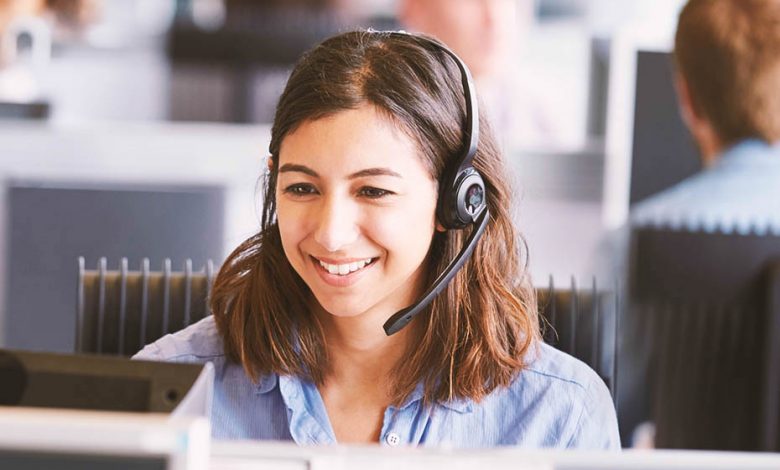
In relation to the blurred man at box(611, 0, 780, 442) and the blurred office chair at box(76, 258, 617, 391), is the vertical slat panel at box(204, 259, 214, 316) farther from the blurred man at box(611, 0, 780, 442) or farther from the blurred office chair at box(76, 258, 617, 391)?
the blurred man at box(611, 0, 780, 442)

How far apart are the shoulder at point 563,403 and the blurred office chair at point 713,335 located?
2.00ft

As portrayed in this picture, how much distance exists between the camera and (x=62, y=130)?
339cm

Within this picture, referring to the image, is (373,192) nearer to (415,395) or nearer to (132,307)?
(415,395)

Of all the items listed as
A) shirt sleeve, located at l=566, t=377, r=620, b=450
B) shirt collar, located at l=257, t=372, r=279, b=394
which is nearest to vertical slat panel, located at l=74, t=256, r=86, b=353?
shirt collar, located at l=257, t=372, r=279, b=394

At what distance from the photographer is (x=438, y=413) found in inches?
48.7

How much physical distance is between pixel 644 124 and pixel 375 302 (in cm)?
226

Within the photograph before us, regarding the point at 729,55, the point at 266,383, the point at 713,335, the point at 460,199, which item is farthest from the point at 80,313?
the point at 729,55

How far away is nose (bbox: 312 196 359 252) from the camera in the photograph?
1.14 meters

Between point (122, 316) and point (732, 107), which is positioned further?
point (732, 107)

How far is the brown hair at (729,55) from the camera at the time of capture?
2611 millimetres

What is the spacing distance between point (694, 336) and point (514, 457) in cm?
133

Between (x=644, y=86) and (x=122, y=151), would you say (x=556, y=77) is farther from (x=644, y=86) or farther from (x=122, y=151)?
(x=122, y=151)

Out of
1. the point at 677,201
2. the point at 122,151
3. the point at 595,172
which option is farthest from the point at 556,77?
the point at 122,151

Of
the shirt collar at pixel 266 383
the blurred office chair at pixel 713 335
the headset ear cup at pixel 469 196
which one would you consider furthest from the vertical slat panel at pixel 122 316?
the blurred office chair at pixel 713 335
